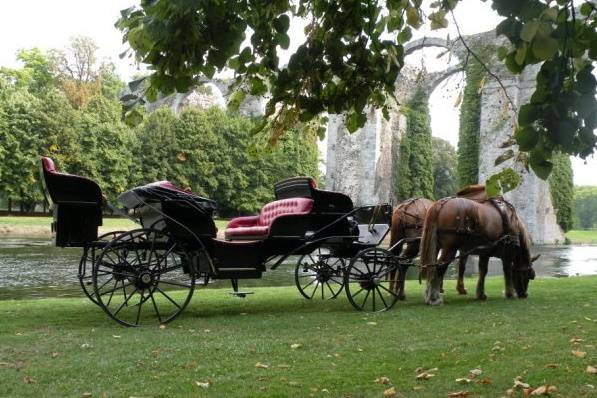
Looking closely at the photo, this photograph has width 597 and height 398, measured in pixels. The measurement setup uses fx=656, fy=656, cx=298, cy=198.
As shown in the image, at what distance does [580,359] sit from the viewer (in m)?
4.21

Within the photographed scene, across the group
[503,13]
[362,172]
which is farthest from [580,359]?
[362,172]

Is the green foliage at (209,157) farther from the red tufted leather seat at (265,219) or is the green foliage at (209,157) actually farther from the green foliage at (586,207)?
the green foliage at (586,207)

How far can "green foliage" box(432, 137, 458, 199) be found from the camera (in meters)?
43.8

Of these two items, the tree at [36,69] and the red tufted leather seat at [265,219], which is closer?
the red tufted leather seat at [265,219]

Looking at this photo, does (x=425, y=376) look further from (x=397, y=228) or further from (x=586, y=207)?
(x=586, y=207)

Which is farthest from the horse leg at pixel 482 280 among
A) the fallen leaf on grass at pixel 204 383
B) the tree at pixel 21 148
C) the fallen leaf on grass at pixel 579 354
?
the tree at pixel 21 148

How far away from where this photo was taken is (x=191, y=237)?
6105mm

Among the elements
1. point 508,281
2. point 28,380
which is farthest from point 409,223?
point 28,380

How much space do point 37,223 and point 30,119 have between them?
9.25 m

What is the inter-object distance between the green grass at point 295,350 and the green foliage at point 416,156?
25774 mm

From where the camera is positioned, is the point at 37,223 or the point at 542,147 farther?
the point at 37,223

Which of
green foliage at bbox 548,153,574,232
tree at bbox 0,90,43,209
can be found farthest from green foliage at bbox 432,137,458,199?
tree at bbox 0,90,43,209

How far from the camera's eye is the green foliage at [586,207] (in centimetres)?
8056

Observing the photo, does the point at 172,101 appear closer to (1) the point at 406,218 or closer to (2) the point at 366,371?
(1) the point at 406,218
